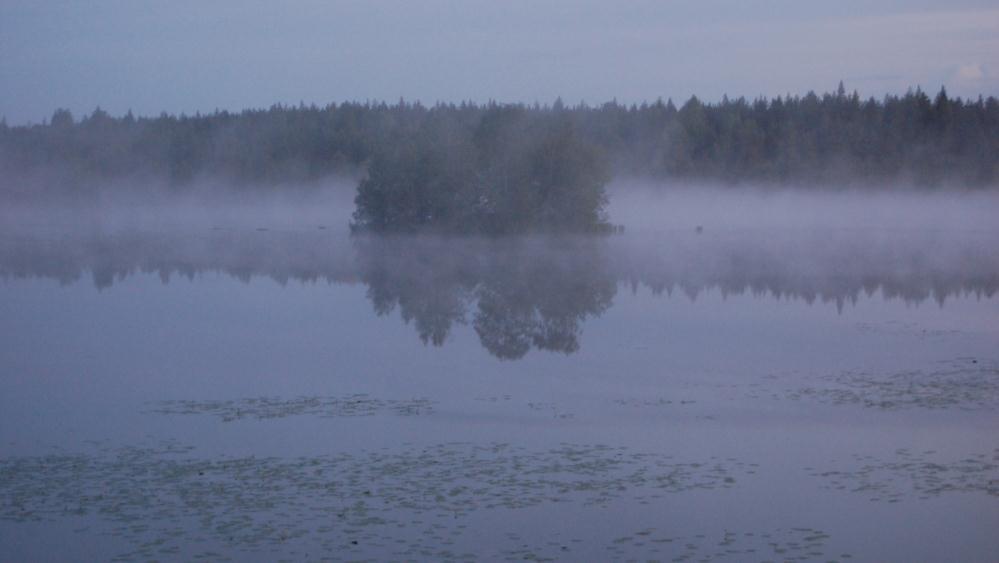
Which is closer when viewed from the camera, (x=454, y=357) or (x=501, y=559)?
(x=501, y=559)

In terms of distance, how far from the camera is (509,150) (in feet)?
173

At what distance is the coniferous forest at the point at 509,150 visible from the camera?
53219 mm

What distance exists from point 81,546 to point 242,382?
8.16 meters

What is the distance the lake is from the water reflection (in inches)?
10.7

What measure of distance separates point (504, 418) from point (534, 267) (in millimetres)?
22798

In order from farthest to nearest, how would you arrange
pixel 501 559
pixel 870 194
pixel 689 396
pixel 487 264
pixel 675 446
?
pixel 870 194 → pixel 487 264 → pixel 689 396 → pixel 675 446 → pixel 501 559

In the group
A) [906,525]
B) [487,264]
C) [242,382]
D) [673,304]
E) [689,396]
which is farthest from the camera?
[487,264]

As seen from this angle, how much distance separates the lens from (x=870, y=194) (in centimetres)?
8731

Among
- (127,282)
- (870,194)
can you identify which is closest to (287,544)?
(127,282)

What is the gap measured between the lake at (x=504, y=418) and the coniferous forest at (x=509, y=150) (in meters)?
17.7

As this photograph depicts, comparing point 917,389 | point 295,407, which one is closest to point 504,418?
point 295,407

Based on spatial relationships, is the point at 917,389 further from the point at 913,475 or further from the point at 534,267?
the point at 534,267

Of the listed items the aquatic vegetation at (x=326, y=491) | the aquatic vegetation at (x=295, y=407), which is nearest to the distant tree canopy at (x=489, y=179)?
the aquatic vegetation at (x=295, y=407)

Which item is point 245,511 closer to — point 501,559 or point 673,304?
point 501,559
